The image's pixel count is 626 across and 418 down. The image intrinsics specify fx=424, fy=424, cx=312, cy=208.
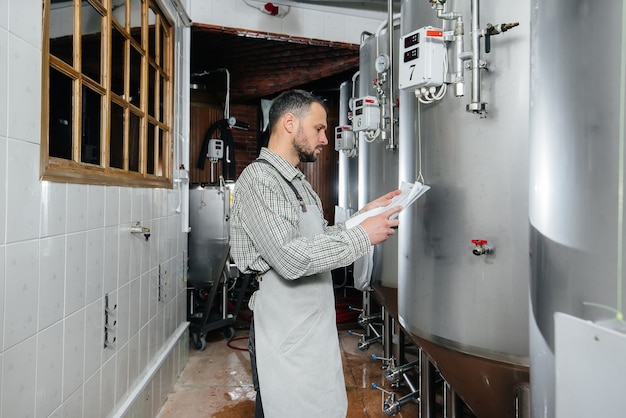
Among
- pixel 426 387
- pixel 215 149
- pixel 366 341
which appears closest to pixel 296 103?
pixel 426 387

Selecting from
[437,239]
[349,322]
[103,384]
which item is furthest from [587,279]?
[349,322]

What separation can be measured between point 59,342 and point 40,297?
22cm

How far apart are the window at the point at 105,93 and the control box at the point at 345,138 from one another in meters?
1.59

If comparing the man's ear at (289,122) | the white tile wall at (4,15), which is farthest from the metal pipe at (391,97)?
the white tile wall at (4,15)

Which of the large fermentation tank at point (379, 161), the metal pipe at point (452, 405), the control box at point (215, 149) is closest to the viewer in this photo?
the metal pipe at point (452, 405)

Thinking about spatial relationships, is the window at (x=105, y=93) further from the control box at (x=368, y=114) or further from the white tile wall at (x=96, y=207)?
the control box at (x=368, y=114)

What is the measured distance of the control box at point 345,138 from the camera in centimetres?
378

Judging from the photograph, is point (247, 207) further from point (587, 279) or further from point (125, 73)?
point (125, 73)

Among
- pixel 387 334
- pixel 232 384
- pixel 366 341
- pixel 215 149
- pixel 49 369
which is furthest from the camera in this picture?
pixel 215 149

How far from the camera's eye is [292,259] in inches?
50.2

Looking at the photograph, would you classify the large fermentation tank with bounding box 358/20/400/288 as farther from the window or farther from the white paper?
the window

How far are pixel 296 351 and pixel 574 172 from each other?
1.06 m

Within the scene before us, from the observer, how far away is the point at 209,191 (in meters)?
3.84

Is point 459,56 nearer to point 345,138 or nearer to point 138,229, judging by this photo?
point 138,229
